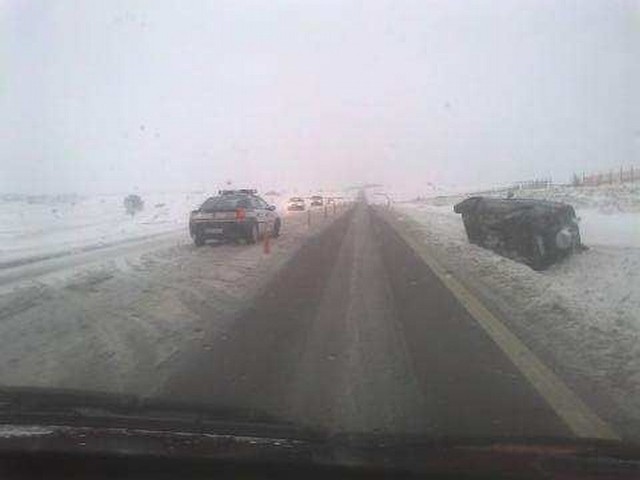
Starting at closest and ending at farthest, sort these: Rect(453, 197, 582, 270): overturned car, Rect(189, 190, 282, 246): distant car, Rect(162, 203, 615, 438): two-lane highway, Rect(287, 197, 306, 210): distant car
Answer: Rect(162, 203, 615, 438): two-lane highway
Rect(453, 197, 582, 270): overturned car
Rect(189, 190, 282, 246): distant car
Rect(287, 197, 306, 210): distant car

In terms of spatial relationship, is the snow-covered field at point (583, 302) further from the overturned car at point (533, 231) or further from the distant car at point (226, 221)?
the distant car at point (226, 221)

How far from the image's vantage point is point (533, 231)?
17.3m

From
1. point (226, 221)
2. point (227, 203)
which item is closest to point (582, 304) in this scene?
point (226, 221)

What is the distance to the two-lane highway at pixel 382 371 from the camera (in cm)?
538

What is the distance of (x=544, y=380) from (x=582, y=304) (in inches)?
171

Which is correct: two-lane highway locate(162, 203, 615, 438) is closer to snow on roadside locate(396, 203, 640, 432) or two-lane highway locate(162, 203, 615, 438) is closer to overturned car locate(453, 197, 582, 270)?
snow on roadside locate(396, 203, 640, 432)

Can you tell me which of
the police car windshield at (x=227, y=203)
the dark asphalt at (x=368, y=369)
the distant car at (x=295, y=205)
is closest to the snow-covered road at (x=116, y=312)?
the dark asphalt at (x=368, y=369)

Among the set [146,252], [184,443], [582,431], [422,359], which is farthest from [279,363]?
[146,252]

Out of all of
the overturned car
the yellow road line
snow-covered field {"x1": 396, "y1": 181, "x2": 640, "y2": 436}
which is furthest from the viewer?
the overturned car

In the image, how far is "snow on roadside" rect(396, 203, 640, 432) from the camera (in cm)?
686

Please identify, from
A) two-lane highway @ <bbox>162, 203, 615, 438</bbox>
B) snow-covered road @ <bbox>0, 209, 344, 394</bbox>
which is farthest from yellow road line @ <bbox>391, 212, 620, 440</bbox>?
snow-covered road @ <bbox>0, 209, 344, 394</bbox>

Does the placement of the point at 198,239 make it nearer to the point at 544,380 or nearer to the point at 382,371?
the point at 382,371

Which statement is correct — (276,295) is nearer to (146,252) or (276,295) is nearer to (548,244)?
(548,244)

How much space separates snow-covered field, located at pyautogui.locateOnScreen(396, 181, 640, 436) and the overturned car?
0.37 meters
